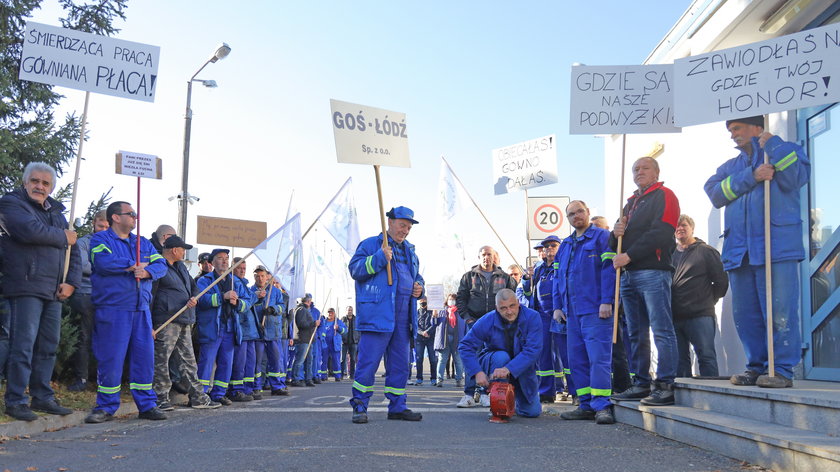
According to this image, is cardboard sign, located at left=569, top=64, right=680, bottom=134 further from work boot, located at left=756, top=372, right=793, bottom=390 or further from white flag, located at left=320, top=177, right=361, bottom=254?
white flag, located at left=320, top=177, right=361, bottom=254

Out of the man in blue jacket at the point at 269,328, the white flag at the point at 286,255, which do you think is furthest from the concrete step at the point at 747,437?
the white flag at the point at 286,255

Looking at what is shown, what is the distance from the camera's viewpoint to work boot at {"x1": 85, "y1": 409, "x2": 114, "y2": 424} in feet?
21.8

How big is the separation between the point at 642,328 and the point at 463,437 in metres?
2.06

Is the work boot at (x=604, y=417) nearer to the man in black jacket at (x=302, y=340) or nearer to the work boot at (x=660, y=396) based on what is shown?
the work boot at (x=660, y=396)

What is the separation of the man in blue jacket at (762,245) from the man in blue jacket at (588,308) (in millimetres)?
1330

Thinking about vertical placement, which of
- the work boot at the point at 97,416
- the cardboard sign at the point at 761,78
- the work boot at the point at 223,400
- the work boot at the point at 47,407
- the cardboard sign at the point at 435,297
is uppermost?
the cardboard sign at the point at 761,78

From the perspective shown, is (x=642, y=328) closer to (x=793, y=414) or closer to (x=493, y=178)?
(x=793, y=414)

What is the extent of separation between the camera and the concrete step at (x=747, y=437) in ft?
12.3

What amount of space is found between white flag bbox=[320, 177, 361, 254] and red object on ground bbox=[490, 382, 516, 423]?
293 inches

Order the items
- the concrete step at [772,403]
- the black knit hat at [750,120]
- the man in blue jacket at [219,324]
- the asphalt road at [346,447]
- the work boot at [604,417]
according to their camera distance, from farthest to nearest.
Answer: the man in blue jacket at [219,324], the work boot at [604,417], the black knit hat at [750,120], the asphalt road at [346,447], the concrete step at [772,403]

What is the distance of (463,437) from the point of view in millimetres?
5746

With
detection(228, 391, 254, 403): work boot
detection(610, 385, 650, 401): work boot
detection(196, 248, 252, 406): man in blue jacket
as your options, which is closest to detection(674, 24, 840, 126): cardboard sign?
detection(610, 385, 650, 401): work boot

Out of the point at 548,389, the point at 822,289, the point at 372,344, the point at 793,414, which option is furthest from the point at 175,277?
the point at 822,289

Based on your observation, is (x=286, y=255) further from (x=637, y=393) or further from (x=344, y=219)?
(x=637, y=393)
